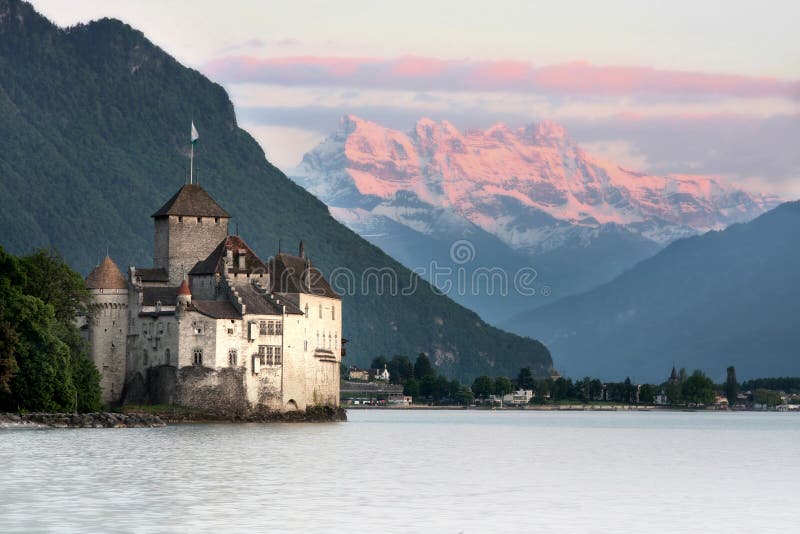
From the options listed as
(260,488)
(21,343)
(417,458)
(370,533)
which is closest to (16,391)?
(21,343)

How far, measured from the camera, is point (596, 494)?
205 feet

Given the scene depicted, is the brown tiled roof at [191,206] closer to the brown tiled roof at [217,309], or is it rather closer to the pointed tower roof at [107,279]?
the pointed tower roof at [107,279]

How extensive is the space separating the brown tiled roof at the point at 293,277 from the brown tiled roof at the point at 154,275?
9.43 metres

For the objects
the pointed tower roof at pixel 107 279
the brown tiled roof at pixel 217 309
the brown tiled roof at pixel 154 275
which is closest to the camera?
the brown tiled roof at pixel 217 309

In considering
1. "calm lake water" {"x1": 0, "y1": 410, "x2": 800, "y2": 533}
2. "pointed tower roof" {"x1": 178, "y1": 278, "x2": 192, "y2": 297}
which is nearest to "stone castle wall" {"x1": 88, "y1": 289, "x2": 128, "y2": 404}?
"pointed tower roof" {"x1": 178, "y1": 278, "x2": 192, "y2": 297}

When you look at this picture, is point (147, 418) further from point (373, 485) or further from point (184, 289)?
point (373, 485)

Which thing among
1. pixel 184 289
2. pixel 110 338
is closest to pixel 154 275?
pixel 110 338

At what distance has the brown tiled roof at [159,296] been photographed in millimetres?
129000

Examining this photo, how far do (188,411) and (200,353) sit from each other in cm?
474

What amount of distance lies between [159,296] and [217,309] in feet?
19.7

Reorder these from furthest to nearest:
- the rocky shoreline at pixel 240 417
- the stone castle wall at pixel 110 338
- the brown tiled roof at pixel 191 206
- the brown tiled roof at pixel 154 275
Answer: the brown tiled roof at pixel 191 206 < the brown tiled roof at pixel 154 275 < the stone castle wall at pixel 110 338 < the rocky shoreline at pixel 240 417

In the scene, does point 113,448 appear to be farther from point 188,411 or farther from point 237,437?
point 188,411

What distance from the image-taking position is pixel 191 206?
455 feet

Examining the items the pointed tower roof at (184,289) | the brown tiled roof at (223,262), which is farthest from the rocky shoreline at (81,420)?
the brown tiled roof at (223,262)
